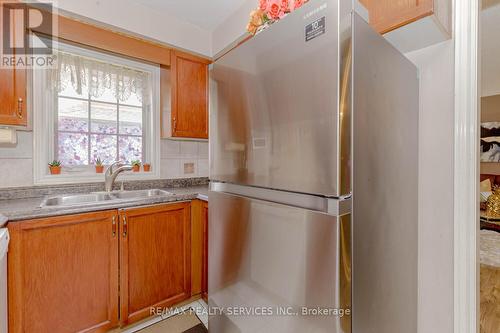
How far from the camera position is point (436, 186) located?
1030mm

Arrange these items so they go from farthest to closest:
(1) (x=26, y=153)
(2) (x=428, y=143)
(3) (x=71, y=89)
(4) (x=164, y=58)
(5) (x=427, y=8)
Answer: (4) (x=164, y=58) < (3) (x=71, y=89) < (1) (x=26, y=153) < (2) (x=428, y=143) < (5) (x=427, y=8)

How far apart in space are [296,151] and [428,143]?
74cm

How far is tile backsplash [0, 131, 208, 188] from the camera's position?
159 centimetres

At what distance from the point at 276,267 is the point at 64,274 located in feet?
4.22

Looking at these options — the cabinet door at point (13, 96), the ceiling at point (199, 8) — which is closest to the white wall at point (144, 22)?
the ceiling at point (199, 8)

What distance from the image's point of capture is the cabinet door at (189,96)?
210 centimetres

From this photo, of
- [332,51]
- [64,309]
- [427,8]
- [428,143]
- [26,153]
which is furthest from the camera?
[26,153]

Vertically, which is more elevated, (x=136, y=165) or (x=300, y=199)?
(x=136, y=165)

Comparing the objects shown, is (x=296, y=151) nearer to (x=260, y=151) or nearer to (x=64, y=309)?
(x=260, y=151)

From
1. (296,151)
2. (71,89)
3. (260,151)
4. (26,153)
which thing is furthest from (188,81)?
(296,151)

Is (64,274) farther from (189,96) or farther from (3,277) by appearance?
(189,96)

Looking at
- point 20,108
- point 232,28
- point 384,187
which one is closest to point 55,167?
point 20,108

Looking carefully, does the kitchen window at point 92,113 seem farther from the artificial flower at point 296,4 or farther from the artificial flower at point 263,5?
the artificial flower at point 296,4

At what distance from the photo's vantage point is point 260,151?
84 cm
